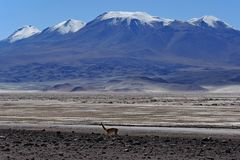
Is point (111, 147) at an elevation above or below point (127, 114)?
below

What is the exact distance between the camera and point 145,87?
651 feet

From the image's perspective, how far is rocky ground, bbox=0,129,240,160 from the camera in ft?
68.2

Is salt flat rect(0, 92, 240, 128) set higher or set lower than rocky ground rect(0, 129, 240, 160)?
higher

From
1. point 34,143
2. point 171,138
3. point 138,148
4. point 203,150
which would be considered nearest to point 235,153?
point 203,150

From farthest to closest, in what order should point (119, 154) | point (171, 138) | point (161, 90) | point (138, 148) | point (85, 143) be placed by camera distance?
point (161, 90), point (171, 138), point (85, 143), point (138, 148), point (119, 154)

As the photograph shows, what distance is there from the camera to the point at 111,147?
23594mm

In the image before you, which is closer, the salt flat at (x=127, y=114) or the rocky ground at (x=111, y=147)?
the rocky ground at (x=111, y=147)

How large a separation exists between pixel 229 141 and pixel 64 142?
6.41 m

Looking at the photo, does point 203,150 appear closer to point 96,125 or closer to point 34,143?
point 34,143

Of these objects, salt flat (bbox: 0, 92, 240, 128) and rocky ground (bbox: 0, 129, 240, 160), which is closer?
rocky ground (bbox: 0, 129, 240, 160)

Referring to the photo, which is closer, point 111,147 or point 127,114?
point 111,147

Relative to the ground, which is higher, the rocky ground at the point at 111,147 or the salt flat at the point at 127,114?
the salt flat at the point at 127,114

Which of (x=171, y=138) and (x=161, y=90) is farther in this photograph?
(x=161, y=90)

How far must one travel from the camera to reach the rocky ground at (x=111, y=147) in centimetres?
2078
